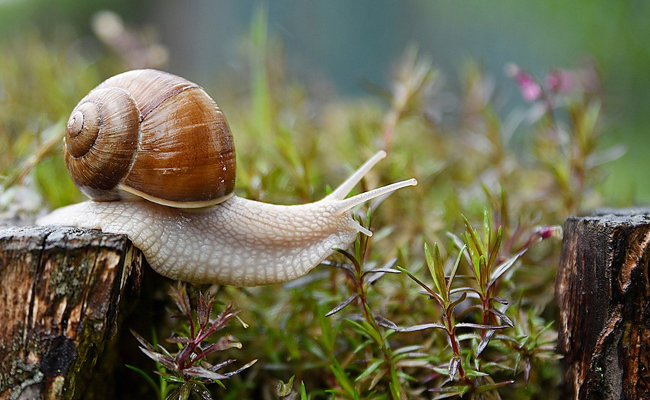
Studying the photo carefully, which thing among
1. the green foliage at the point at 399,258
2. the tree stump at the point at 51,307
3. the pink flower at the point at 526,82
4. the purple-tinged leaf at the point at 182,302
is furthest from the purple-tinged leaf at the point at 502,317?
the pink flower at the point at 526,82

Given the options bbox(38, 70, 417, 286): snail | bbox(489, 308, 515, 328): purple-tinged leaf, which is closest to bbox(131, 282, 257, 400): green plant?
bbox(38, 70, 417, 286): snail

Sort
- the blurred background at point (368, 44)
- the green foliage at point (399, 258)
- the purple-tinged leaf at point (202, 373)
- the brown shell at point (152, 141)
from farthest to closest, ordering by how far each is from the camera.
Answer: the blurred background at point (368, 44), the brown shell at point (152, 141), the green foliage at point (399, 258), the purple-tinged leaf at point (202, 373)

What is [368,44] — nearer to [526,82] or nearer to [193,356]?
[526,82]

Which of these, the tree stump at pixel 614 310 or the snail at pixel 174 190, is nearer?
the tree stump at pixel 614 310

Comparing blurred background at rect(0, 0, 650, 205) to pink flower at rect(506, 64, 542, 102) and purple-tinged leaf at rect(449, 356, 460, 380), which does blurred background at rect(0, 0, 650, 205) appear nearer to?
pink flower at rect(506, 64, 542, 102)

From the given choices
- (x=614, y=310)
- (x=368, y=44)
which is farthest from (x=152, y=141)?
(x=368, y=44)

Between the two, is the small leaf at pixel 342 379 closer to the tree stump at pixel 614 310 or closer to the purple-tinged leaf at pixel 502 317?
the purple-tinged leaf at pixel 502 317

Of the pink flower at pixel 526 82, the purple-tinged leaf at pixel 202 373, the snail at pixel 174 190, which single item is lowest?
the purple-tinged leaf at pixel 202 373
